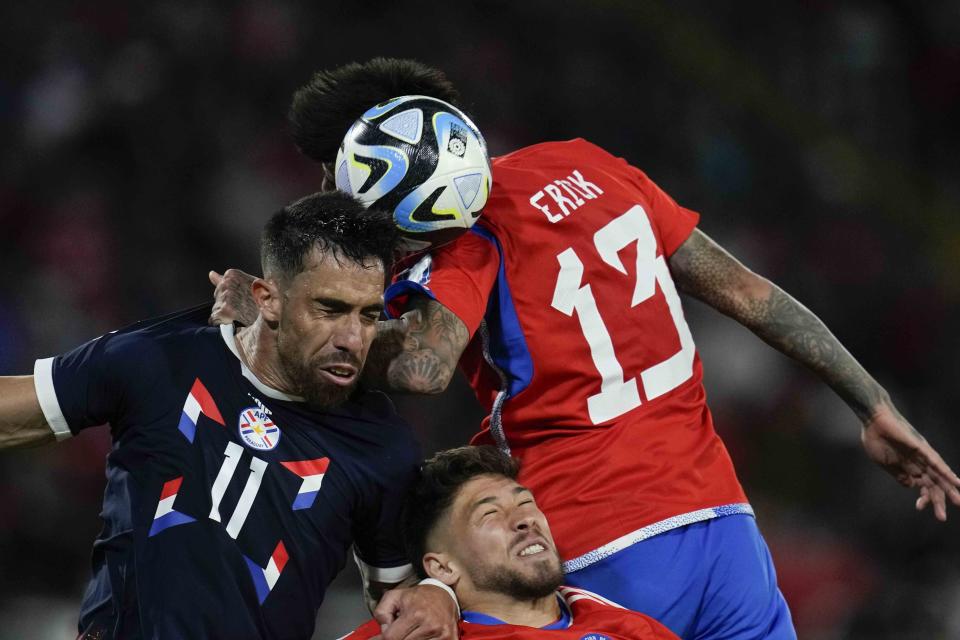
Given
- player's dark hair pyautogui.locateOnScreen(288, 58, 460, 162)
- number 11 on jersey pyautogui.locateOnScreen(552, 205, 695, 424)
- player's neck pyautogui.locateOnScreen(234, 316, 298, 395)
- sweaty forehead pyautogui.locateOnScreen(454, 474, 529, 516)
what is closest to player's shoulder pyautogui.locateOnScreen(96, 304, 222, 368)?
player's neck pyautogui.locateOnScreen(234, 316, 298, 395)

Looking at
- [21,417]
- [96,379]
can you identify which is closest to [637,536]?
[96,379]

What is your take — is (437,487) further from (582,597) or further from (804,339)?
(804,339)

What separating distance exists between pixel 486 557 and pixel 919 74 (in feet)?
22.5

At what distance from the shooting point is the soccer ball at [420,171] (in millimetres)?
3285

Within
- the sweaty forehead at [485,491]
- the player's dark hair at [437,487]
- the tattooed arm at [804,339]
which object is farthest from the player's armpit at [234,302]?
the tattooed arm at [804,339]

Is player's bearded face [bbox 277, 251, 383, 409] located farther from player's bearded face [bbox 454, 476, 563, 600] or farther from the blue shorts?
the blue shorts

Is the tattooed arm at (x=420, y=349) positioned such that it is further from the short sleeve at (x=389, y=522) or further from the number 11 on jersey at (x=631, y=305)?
the number 11 on jersey at (x=631, y=305)

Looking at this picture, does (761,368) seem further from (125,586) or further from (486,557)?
(125,586)

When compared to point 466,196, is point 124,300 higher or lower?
lower

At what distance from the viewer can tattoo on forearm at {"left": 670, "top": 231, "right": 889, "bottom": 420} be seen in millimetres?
3873

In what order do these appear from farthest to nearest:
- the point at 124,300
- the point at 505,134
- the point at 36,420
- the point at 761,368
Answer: the point at 505,134
the point at 761,368
the point at 124,300
the point at 36,420

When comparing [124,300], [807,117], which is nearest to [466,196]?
[124,300]

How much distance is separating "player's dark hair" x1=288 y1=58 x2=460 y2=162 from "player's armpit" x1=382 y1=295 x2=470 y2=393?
0.71 metres

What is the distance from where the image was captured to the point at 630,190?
375 centimetres
